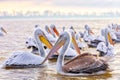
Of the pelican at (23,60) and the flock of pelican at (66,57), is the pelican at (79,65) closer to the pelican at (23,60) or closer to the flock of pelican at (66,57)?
the flock of pelican at (66,57)

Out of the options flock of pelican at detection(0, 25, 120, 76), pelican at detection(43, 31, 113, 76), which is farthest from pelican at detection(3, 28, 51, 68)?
pelican at detection(43, 31, 113, 76)

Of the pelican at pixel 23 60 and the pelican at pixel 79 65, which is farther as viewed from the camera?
the pelican at pixel 23 60

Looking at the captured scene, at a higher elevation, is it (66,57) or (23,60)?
(23,60)

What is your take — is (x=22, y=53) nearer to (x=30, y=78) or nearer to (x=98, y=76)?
(x=30, y=78)

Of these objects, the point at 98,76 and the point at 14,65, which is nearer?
the point at 98,76

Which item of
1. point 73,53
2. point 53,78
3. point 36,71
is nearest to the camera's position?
point 53,78

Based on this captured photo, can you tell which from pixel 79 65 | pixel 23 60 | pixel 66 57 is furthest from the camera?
pixel 66 57

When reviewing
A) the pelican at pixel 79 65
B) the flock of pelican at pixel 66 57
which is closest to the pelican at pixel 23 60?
the flock of pelican at pixel 66 57

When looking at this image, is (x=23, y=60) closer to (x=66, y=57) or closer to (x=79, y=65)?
(x=79, y=65)

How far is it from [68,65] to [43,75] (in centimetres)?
79

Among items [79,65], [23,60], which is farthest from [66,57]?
[79,65]

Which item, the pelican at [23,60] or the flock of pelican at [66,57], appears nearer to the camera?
the flock of pelican at [66,57]

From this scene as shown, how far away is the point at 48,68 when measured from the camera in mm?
11797

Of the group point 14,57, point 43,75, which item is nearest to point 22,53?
point 14,57
